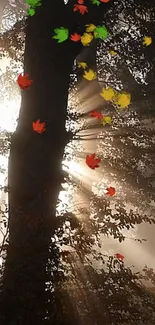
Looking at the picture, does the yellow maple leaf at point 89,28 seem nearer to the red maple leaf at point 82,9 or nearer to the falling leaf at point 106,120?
the red maple leaf at point 82,9

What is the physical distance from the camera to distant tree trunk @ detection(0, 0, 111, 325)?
500 centimetres

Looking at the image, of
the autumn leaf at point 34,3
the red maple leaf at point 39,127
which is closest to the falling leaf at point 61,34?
the autumn leaf at point 34,3

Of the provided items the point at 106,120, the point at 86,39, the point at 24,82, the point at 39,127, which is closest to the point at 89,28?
the point at 86,39

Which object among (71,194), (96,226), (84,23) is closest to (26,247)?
(96,226)

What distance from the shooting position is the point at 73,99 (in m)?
13.3

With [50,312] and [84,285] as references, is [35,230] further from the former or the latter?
[84,285]

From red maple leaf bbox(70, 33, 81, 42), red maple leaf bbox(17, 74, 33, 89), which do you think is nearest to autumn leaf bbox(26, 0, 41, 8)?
red maple leaf bbox(70, 33, 81, 42)

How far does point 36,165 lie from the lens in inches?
242

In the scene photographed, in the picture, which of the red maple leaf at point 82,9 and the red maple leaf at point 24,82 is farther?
the red maple leaf at point 82,9

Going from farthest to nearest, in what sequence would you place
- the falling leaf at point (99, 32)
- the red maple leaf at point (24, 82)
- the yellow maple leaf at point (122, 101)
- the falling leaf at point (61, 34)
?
the yellow maple leaf at point (122, 101)
the falling leaf at point (99, 32)
the falling leaf at point (61, 34)
the red maple leaf at point (24, 82)

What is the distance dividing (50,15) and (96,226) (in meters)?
3.71

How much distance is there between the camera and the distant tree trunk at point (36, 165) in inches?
197

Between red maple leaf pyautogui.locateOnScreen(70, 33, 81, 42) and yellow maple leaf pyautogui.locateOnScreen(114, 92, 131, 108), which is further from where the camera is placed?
yellow maple leaf pyautogui.locateOnScreen(114, 92, 131, 108)

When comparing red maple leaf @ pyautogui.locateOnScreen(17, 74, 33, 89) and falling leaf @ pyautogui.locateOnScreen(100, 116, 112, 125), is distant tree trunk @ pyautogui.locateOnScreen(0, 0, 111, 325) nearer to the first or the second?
red maple leaf @ pyautogui.locateOnScreen(17, 74, 33, 89)
